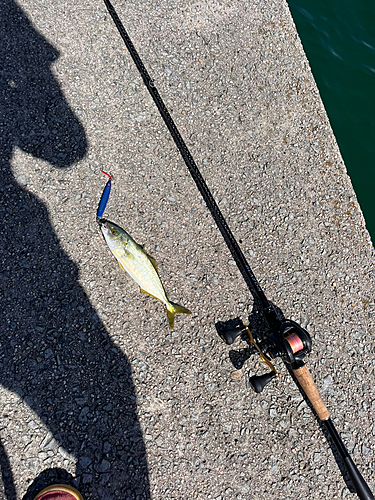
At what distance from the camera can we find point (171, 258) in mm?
3584

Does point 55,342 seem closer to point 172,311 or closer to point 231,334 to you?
point 172,311

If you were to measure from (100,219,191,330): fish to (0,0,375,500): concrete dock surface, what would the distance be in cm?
24

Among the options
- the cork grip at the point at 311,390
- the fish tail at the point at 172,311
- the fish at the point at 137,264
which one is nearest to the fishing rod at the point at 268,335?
the cork grip at the point at 311,390

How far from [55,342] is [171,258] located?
129 centimetres

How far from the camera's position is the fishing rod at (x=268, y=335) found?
2.94 m

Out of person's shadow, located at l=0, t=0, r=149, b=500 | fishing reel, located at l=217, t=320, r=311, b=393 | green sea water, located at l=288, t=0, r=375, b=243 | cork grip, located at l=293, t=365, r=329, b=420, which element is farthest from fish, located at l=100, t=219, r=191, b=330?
green sea water, located at l=288, t=0, r=375, b=243

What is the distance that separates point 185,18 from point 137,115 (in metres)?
1.45

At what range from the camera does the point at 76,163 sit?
367 centimetres

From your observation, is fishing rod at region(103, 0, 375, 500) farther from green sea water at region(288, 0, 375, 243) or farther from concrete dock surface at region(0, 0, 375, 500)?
green sea water at region(288, 0, 375, 243)

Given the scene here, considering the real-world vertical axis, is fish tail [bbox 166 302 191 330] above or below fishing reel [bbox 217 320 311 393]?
below

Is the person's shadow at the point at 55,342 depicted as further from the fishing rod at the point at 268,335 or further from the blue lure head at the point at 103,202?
the fishing rod at the point at 268,335

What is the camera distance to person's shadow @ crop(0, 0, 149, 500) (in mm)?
3002

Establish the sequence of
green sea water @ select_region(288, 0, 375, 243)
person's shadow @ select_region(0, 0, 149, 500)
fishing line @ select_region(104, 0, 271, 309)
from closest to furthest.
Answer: person's shadow @ select_region(0, 0, 149, 500), fishing line @ select_region(104, 0, 271, 309), green sea water @ select_region(288, 0, 375, 243)

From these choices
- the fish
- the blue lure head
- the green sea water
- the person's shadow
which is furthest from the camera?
the green sea water
